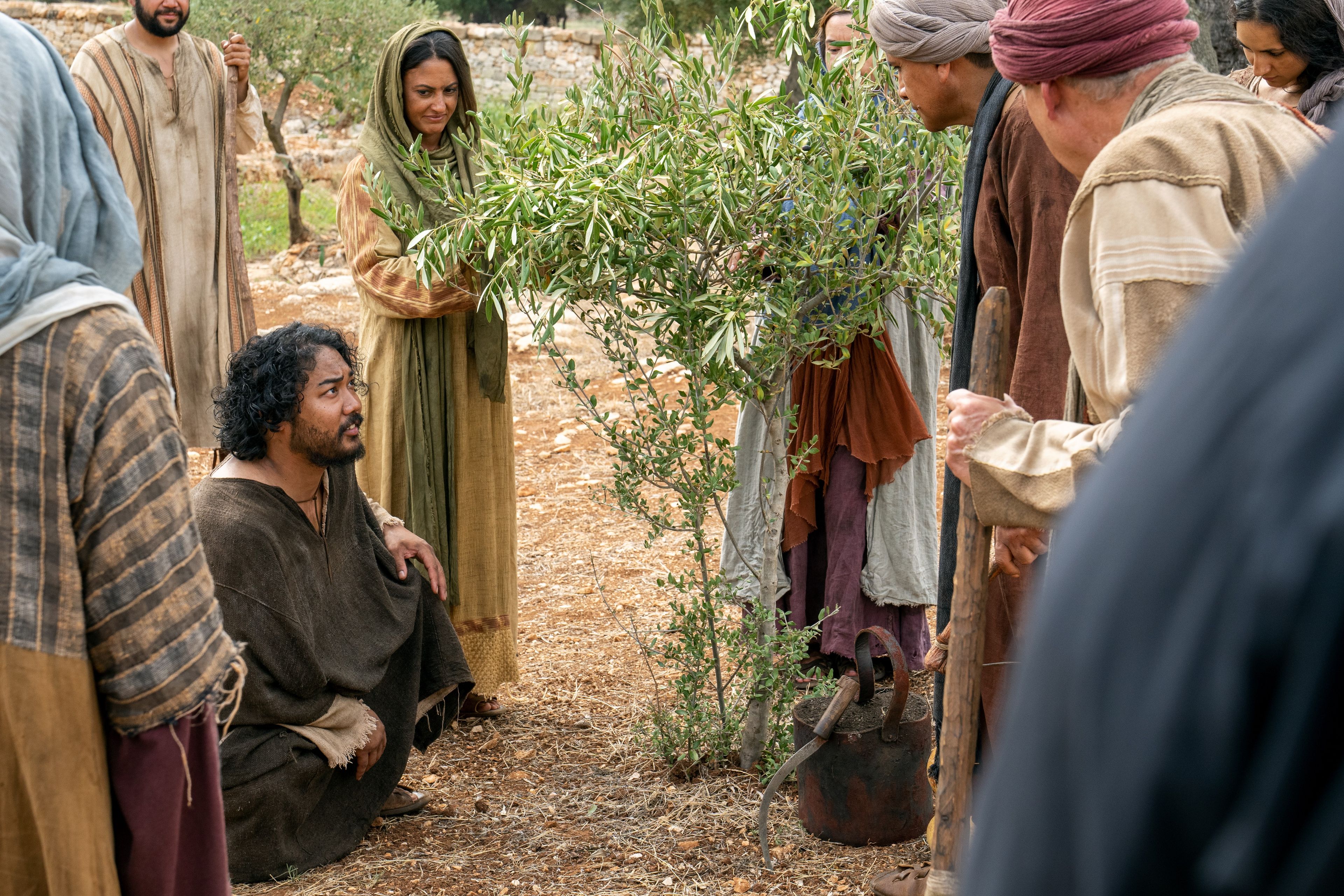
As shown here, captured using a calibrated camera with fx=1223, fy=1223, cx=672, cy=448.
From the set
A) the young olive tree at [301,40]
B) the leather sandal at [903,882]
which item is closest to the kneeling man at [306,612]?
the leather sandal at [903,882]

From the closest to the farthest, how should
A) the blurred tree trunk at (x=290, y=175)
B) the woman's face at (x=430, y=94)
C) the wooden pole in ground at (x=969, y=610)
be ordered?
the wooden pole in ground at (x=969, y=610) < the woman's face at (x=430, y=94) < the blurred tree trunk at (x=290, y=175)

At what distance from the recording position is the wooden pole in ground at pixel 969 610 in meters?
2.35

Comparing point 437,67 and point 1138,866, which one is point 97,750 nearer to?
point 1138,866

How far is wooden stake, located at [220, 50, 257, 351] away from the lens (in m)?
5.12

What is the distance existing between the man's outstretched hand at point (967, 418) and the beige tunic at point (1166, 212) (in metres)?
0.19

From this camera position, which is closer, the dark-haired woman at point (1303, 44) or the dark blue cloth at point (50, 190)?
the dark blue cloth at point (50, 190)

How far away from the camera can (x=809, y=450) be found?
3.71m

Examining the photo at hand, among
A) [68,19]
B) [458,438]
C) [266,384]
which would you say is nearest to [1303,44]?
[458,438]

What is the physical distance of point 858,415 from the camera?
4.51 meters

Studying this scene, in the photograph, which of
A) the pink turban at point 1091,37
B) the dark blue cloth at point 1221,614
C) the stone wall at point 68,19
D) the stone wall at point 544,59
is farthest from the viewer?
the stone wall at point 544,59

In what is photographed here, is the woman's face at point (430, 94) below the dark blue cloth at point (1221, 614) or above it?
above

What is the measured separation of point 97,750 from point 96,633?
0.62ft

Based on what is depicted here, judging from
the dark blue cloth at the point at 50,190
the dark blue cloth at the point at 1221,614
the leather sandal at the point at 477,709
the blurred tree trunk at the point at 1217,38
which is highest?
the blurred tree trunk at the point at 1217,38

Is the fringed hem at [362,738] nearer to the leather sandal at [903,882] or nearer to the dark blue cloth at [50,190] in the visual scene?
the leather sandal at [903,882]
